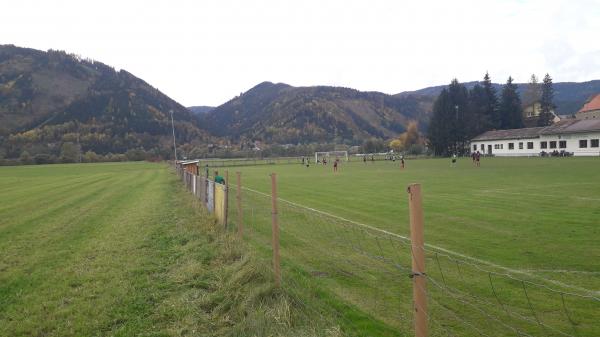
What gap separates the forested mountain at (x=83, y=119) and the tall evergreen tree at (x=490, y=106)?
88184 mm

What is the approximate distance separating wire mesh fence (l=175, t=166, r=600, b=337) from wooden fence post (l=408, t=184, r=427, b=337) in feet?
0.14

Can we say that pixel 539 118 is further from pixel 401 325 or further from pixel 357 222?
pixel 401 325

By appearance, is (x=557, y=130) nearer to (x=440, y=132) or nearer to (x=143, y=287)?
(x=440, y=132)

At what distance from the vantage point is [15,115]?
168m

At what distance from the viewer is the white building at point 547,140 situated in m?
57.9

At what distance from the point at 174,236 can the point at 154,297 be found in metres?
4.87

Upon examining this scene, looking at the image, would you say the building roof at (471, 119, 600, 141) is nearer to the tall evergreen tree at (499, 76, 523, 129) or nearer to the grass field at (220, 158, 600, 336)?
the tall evergreen tree at (499, 76, 523, 129)

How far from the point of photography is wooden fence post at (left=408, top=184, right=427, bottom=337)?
374 cm

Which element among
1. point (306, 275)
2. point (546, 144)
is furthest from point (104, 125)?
point (306, 275)

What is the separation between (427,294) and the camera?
680 cm

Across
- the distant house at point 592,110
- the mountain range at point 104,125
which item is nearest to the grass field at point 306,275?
the distant house at point 592,110

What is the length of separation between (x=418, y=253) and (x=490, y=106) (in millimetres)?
104624

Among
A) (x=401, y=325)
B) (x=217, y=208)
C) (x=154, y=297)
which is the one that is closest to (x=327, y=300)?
(x=401, y=325)

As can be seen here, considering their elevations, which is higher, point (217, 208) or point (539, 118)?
point (539, 118)
